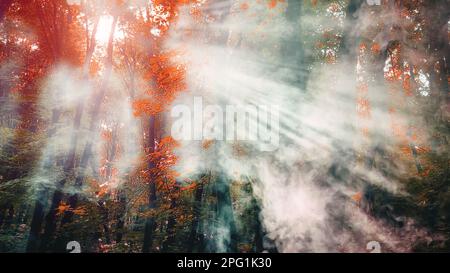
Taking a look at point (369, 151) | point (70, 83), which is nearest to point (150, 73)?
point (70, 83)

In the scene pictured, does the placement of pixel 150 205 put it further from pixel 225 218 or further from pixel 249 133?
pixel 249 133

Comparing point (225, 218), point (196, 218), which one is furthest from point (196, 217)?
point (225, 218)

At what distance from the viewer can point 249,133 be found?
9.02 metres

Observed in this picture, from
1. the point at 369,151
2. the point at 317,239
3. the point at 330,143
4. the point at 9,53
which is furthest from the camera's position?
the point at 9,53

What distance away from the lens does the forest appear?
7016mm

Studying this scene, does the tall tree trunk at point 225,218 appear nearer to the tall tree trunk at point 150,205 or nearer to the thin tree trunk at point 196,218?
the thin tree trunk at point 196,218

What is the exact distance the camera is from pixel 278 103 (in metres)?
7.84

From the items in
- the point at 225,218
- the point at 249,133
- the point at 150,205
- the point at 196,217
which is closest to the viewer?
the point at 225,218

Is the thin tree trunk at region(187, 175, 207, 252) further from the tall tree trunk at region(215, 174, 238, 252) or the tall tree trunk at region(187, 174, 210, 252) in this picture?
the tall tree trunk at region(215, 174, 238, 252)

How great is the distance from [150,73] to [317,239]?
24.3 ft

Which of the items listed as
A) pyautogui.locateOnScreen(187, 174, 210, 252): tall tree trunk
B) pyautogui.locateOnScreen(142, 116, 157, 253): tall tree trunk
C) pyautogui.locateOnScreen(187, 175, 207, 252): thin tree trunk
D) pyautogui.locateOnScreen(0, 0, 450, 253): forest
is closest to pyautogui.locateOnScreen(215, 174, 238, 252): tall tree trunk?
pyautogui.locateOnScreen(0, 0, 450, 253): forest

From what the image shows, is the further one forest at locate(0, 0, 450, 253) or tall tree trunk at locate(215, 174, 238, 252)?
tall tree trunk at locate(215, 174, 238, 252)

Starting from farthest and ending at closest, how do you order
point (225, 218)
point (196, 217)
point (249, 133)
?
point (196, 217) < point (249, 133) < point (225, 218)
